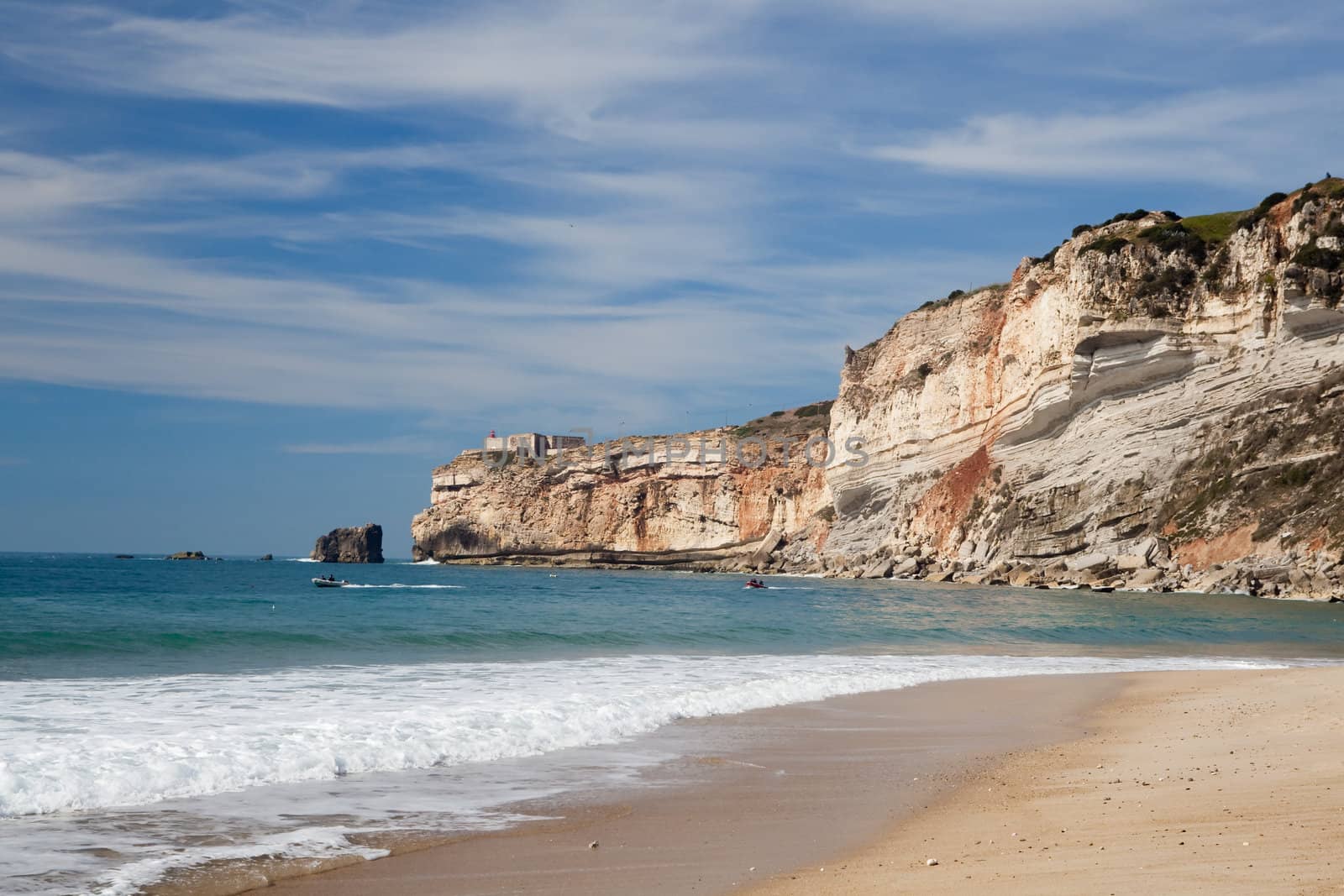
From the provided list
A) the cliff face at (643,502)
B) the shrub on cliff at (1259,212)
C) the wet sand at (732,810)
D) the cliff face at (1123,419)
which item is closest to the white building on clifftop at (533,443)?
the cliff face at (643,502)

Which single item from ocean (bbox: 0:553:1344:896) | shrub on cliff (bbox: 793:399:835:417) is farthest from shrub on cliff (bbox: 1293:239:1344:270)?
shrub on cliff (bbox: 793:399:835:417)

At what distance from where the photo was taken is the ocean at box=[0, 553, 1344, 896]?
725cm

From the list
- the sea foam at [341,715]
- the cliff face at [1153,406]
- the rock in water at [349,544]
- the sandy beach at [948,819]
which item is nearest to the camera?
the sandy beach at [948,819]

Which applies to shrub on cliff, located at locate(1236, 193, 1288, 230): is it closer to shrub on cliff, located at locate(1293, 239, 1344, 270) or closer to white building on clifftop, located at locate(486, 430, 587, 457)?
shrub on cliff, located at locate(1293, 239, 1344, 270)

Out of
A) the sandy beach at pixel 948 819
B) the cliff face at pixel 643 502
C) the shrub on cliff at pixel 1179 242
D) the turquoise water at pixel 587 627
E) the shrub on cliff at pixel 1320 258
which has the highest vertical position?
the shrub on cliff at pixel 1179 242

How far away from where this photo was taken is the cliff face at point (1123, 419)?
1850 inches

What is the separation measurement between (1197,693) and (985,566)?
152 ft

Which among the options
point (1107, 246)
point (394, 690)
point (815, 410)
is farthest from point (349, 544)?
point (394, 690)

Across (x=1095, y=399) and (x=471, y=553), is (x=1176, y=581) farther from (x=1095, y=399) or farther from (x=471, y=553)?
(x=471, y=553)

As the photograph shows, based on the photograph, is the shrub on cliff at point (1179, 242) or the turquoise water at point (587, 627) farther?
the shrub on cliff at point (1179, 242)

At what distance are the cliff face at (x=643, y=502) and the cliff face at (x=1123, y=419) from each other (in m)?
14.0

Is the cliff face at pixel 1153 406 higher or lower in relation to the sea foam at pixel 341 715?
higher

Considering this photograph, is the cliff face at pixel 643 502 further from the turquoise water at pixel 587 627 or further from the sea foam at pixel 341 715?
the sea foam at pixel 341 715

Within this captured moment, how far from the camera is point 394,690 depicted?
1384 centimetres
